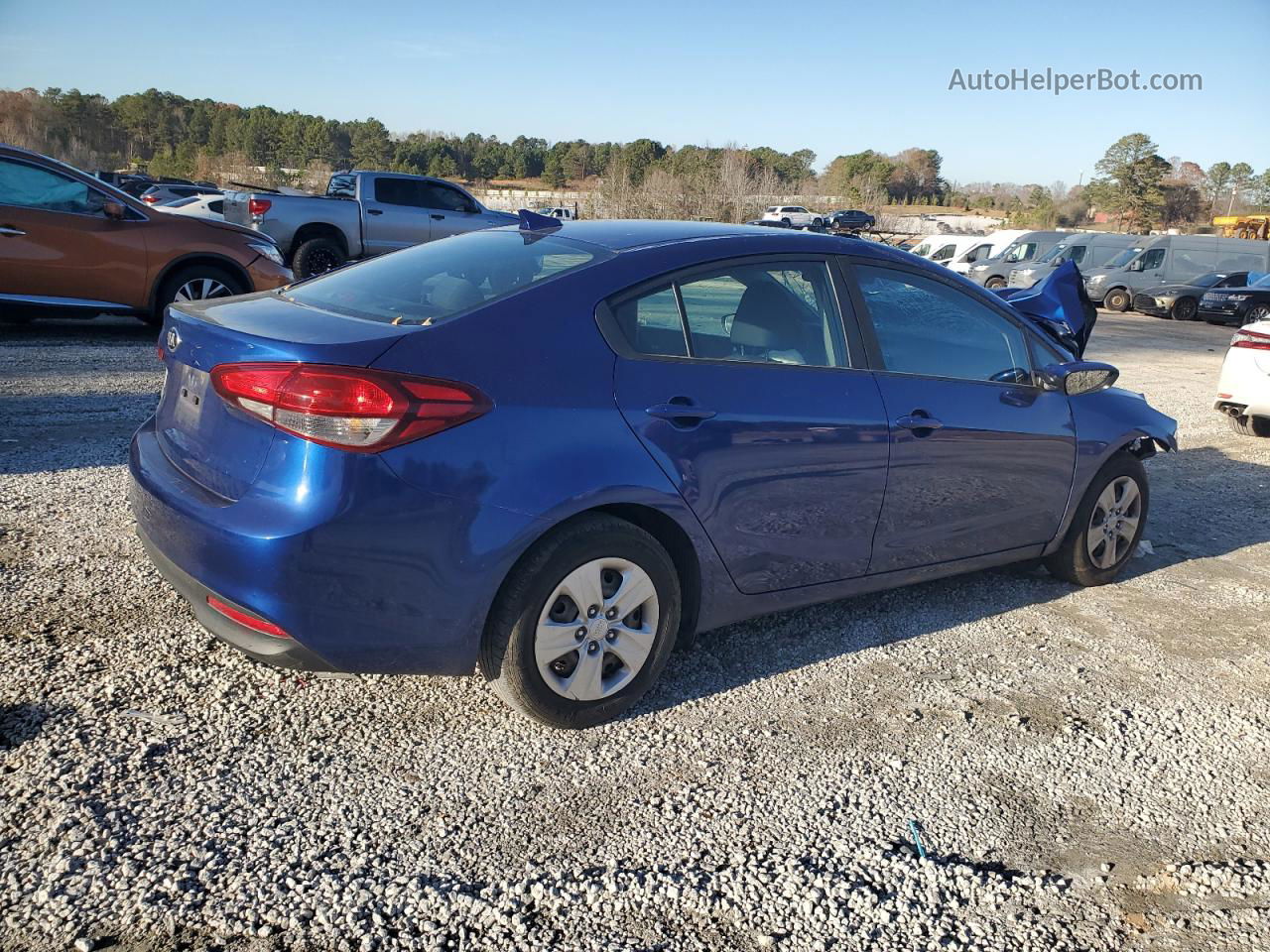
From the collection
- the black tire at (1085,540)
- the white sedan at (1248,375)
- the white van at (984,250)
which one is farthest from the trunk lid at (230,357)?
the white van at (984,250)

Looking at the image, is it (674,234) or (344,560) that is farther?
(674,234)

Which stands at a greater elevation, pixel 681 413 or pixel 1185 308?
pixel 681 413

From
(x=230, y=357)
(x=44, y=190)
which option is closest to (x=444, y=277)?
(x=230, y=357)

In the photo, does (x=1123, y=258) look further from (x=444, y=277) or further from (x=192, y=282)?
(x=444, y=277)

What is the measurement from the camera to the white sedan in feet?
28.4

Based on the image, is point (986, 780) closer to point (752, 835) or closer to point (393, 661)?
point (752, 835)

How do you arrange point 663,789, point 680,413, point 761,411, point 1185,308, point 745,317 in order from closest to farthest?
point 663,789 → point 680,413 → point 761,411 → point 745,317 → point 1185,308

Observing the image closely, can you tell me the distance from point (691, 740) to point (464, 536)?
106cm

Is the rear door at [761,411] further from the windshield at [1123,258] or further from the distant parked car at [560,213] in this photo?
the windshield at [1123,258]

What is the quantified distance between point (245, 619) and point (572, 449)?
3.45 feet

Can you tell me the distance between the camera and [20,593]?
12.9 feet

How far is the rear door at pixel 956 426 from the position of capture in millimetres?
4012

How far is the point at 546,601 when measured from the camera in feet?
10.1

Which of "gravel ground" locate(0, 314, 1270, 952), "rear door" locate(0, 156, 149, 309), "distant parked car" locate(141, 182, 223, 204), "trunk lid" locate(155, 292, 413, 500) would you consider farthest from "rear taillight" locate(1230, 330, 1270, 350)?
"distant parked car" locate(141, 182, 223, 204)
